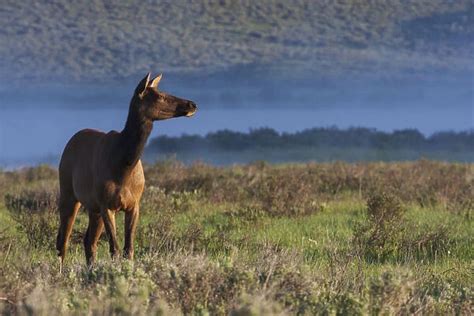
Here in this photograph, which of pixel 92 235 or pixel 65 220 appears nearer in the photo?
pixel 92 235

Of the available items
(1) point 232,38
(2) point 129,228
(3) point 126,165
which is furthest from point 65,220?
(1) point 232,38

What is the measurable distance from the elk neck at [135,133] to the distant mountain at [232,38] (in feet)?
164

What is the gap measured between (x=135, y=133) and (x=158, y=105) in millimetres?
351

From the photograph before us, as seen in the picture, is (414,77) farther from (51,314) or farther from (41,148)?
(51,314)

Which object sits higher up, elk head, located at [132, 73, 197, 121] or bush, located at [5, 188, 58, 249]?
elk head, located at [132, 73, 197, 121]

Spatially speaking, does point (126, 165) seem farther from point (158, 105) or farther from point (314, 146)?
point (314, 146)

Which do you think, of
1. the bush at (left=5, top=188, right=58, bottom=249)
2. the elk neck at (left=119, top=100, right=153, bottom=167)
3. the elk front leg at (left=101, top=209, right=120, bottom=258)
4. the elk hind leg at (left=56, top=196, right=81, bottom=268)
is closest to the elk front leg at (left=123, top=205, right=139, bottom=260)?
the elk front leg at (left=101, top=209, right=120, bottom=258)

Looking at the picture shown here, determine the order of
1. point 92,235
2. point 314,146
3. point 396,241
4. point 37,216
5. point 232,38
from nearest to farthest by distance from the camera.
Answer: point 92,235 < point 396,241 < point 37,216 < point 314,146 < point 232,38

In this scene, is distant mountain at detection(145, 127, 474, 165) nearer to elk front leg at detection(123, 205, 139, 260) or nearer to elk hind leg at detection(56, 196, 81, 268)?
elk hind leg at detection(56, 196, 81, 268)

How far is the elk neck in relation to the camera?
13.0 meters

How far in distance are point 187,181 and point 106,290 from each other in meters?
12.5

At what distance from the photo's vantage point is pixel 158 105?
1295cm

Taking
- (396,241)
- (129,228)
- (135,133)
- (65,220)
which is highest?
(135,133)

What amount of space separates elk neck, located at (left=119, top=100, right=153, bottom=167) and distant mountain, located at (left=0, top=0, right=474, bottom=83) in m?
50.1
